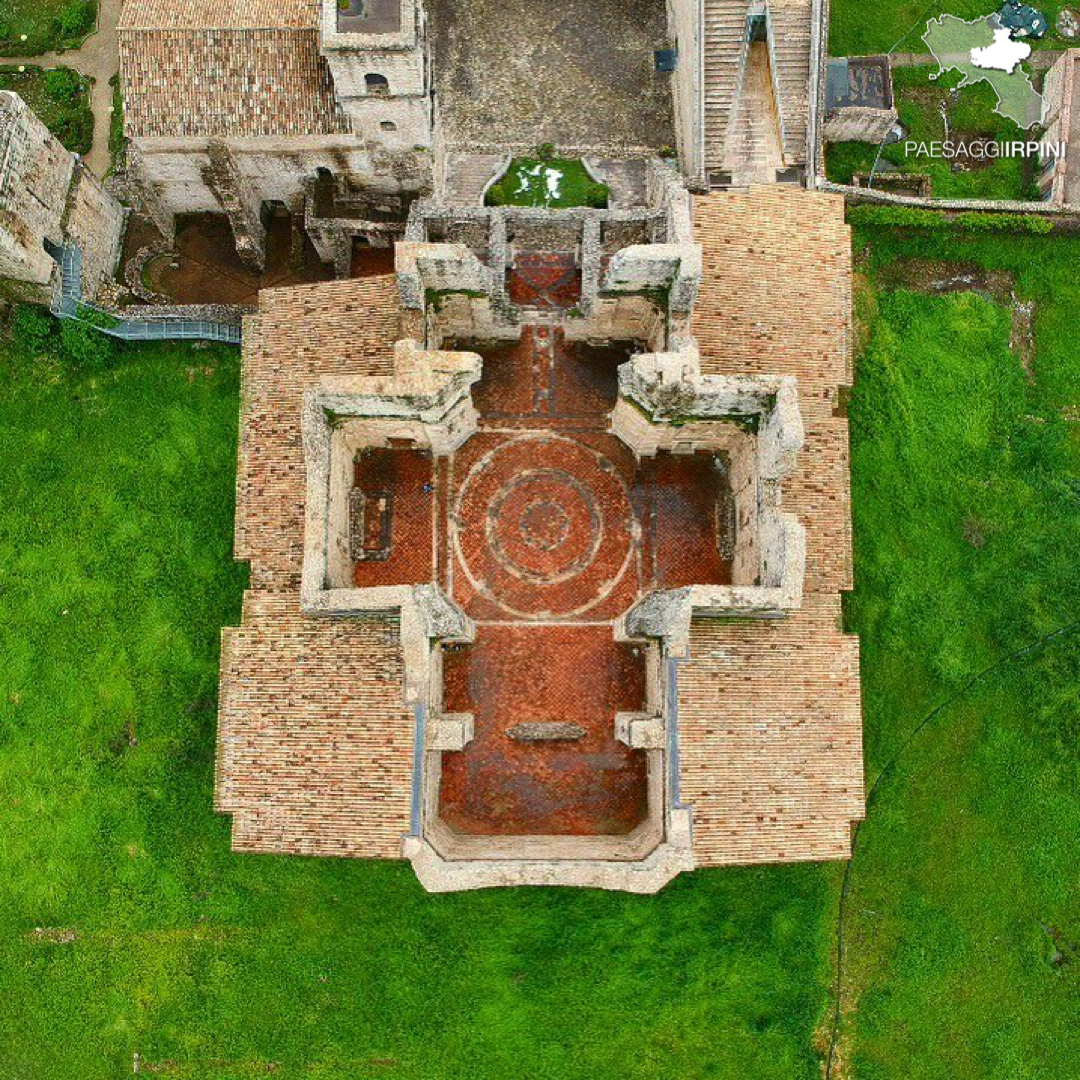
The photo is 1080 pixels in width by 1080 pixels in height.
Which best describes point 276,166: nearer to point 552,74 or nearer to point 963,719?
point 552,74

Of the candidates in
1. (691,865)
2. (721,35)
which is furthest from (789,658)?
(721,35)

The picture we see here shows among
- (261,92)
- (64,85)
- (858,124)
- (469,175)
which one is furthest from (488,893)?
(64,85)

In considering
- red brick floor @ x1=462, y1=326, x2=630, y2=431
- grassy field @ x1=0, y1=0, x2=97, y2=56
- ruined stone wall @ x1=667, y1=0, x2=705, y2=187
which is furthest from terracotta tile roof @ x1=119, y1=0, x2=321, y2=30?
ruined stone wall @ x1=667, y1=0, x2=705, y2=187

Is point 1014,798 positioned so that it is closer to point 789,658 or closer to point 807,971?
point 807,971

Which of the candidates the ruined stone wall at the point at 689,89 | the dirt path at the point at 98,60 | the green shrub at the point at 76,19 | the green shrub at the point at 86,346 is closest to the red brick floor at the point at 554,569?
the ruined stone wall at the point at 689,89

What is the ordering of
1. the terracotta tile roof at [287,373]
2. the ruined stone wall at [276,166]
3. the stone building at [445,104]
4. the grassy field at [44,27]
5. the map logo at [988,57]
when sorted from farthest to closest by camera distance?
the map logo at [988,57] → the grassy field at [44,27] → the ruined stone wall at [276,166] → the stone building at [445,104] → the terracotta tile roof at [287,373]

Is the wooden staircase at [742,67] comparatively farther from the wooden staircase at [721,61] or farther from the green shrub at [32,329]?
the green shrub at [32,329]
